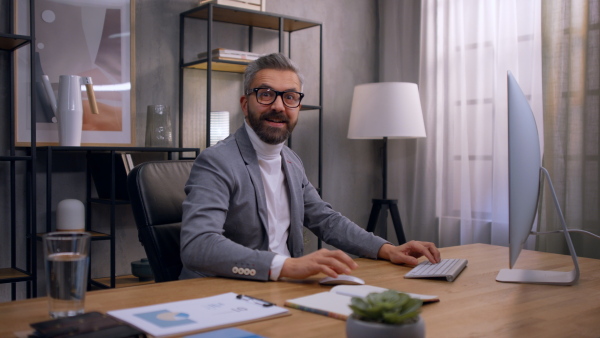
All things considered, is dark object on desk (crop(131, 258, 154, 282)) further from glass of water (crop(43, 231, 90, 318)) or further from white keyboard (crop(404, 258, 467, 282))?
glass of water (crop(43, 231, 90, 318))

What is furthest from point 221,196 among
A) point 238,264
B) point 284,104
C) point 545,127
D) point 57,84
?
point 545,127

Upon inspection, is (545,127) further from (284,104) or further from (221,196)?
(221,196)

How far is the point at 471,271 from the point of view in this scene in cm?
159

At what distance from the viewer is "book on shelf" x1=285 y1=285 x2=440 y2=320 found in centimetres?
109

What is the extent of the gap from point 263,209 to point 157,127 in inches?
59.9

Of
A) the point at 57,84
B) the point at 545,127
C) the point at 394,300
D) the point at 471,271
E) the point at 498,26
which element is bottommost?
the point at 471,271

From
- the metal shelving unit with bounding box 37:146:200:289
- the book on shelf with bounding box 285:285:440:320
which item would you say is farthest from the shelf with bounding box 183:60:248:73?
the book on shelf with bounding box 285:285:440:320

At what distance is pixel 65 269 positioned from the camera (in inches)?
38.9

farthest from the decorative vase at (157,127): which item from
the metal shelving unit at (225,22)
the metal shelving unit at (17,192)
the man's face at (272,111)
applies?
the man's face at (272,111)

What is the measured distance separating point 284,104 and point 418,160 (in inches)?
88.6

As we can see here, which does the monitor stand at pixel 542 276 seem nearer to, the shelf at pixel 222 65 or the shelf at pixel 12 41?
the shelf at pixel 222 65

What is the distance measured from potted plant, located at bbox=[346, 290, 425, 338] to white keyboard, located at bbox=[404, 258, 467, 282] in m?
0.71

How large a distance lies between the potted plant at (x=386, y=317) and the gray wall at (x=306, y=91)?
255 centimetres

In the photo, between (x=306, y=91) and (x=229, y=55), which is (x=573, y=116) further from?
(x=229, y=55)
